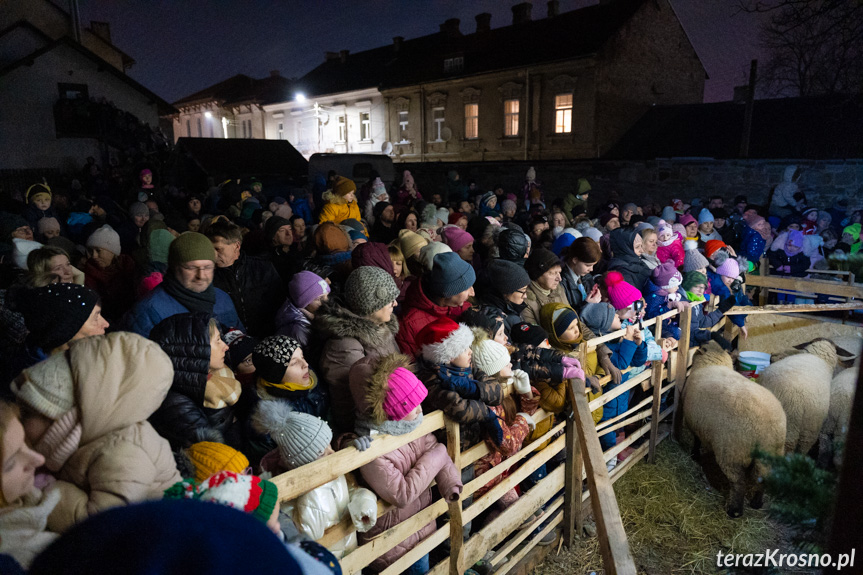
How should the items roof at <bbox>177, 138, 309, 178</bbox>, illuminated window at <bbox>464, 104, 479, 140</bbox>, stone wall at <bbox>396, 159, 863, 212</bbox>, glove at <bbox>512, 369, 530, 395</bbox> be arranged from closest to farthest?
glove at <bbox>512, 369, 530, 395</bbox>
stone wall at <bbox>396, 159, 863, 212</bbox>
roof at <bbox>177, 138, 309, 178</bbox>
illuminated window at <bbox>464, 104, 479, 140</bbox>

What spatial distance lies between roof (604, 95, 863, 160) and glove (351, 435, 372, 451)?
59.3 feet

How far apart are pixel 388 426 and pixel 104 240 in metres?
4.01

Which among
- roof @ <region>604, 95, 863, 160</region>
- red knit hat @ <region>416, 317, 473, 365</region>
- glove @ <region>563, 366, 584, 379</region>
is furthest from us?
roof @ <region>604, 95, 863, 160</region>

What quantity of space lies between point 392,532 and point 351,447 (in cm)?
67

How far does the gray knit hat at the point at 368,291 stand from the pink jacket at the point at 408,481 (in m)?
0.91

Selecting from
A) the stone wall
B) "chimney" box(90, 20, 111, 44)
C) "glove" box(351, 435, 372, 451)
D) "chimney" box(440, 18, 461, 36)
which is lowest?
"glove" box(351, 435, 372, 451)

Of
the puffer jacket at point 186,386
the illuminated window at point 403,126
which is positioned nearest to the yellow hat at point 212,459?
the puffer jacket at point 186,386

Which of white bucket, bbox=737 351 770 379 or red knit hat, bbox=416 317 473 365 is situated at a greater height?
red knit hat, bbox=416 317 473 365

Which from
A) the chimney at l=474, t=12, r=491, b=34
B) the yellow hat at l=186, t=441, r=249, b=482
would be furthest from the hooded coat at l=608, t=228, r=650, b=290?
the chimney at l=474, t=12, r=491, b=34

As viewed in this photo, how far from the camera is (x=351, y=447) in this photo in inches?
98.2

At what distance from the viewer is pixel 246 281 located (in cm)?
440

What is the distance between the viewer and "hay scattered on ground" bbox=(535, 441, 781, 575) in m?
4.27

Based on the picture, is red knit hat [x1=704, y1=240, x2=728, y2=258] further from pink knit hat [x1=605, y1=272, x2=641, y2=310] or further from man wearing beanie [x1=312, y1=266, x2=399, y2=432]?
man wearing beanie [x1=312, y1=266, x2=399, y2=432]

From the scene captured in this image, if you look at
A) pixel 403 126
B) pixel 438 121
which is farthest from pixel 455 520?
pixel 403 126
